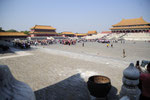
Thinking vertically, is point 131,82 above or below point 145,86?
above

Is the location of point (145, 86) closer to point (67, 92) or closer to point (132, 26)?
point (67, 92)

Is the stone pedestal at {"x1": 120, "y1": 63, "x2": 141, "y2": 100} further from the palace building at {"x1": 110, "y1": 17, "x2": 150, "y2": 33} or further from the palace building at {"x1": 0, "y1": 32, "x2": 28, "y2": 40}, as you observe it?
the palace building at {"x1": 110, "y1": 17, "x2": 150, "y2": 33}

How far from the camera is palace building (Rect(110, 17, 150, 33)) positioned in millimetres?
48931

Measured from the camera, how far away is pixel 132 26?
53625 millimetres

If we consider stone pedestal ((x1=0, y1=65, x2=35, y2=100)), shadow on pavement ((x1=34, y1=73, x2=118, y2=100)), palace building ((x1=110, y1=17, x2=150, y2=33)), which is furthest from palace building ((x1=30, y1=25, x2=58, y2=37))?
stone pedestal ((x1=0, y1=65, x2=35, y2=100))

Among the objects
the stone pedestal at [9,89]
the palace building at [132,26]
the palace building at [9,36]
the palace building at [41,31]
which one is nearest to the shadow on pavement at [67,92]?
the stone pedestal at [9,89]

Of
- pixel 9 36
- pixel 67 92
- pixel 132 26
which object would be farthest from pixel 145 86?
pixel 132 26

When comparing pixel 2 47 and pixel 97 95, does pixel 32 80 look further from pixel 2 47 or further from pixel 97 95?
pixel 2 47

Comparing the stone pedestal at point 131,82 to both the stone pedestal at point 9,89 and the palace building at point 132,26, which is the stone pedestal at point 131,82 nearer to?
the stone pedestal at point 9,89

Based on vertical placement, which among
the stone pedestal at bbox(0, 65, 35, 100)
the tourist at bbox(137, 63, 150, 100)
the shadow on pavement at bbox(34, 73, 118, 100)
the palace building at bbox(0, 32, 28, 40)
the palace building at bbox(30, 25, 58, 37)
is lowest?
the shadow on pavement at bbox(34, 73, 118, 100)

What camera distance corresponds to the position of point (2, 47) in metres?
15.7

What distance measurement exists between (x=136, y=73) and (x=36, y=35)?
55729 mm

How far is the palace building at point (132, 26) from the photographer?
161 ft

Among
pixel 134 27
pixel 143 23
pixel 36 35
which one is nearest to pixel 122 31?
pixel 134 27
